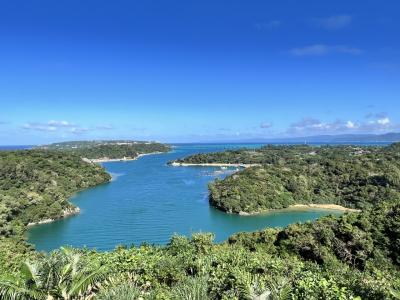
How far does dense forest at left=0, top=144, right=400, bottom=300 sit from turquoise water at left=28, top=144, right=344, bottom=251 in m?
5.20

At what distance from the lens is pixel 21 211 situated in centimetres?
4991

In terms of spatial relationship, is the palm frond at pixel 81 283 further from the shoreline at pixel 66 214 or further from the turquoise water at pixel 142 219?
the shoreline at pixel 66 214

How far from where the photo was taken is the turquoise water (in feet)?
141

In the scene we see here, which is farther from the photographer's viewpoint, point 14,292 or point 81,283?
point 81,283

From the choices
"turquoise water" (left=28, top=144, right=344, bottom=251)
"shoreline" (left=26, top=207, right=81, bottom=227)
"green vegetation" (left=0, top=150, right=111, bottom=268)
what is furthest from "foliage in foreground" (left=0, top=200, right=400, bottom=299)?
"shoreline" (left=26, top=207, right=81, bottom=227)

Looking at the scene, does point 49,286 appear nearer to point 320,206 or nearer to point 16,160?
point 320,206

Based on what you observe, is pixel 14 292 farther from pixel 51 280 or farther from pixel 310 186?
pixel 310 186

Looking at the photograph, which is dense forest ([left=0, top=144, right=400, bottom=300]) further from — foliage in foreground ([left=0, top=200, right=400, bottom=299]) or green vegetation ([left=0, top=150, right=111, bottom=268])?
green vegetation ([left=0, top=150, right=111, bottom=268])

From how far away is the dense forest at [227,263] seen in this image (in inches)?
308

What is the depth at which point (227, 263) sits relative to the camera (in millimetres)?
11375

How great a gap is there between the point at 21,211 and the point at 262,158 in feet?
300

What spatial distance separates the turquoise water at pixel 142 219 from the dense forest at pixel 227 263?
5.20 meters

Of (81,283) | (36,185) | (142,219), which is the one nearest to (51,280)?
(81,283)

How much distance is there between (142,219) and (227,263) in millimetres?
41666
